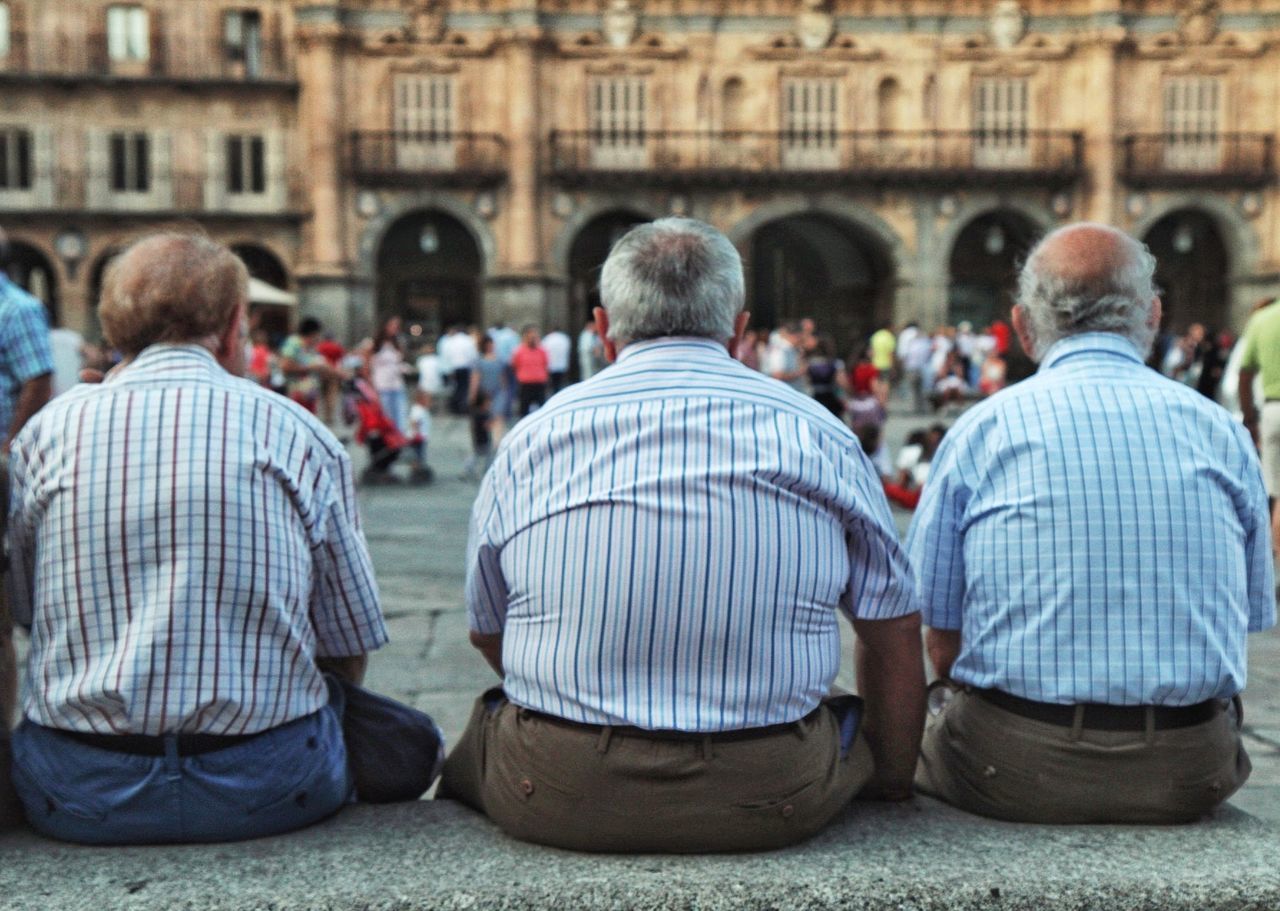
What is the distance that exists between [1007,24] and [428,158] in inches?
495

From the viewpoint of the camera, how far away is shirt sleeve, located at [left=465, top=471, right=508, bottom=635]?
310 cm

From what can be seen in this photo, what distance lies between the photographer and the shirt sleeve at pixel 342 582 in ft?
10.5

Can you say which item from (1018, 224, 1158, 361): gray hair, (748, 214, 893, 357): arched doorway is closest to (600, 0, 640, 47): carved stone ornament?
(748, 214, 893, 357): arched doorway

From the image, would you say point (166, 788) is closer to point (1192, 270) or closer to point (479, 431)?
point (479, 431)

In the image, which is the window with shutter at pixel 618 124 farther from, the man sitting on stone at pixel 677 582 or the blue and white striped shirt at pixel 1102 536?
the man sitting on stone at pixel 677 582

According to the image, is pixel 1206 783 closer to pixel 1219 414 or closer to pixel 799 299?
pixel 1219 414

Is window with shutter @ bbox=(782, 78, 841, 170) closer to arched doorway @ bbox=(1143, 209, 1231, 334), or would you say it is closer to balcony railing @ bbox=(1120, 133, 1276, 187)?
balcony railing @ bbox=(1120, 133, 1276, 187)

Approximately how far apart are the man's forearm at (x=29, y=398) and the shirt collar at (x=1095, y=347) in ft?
14.1

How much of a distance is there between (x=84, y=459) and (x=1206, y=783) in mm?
2217

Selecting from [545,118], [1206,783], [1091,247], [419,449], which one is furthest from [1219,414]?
[545,118]

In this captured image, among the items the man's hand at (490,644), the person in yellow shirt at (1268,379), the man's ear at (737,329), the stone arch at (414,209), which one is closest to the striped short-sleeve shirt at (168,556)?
the man's hand at (490,644)

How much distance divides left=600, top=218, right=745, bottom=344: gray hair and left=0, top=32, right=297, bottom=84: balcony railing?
1266 inches

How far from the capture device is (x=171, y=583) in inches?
115

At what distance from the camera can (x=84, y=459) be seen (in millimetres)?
2979
